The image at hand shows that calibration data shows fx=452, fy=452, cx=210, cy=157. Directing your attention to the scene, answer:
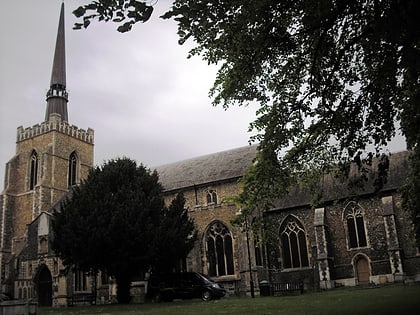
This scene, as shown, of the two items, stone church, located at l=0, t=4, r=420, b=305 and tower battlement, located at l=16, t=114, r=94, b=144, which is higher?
tower battlement, located at l=16, t=114, r=94, b=144

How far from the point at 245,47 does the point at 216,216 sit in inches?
981

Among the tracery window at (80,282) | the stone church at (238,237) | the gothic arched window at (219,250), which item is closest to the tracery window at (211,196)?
the stone church at (238,237)

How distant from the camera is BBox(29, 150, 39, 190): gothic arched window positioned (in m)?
44.7

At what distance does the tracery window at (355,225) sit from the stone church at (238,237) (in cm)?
6

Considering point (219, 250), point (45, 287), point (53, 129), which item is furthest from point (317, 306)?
point (53, 129)

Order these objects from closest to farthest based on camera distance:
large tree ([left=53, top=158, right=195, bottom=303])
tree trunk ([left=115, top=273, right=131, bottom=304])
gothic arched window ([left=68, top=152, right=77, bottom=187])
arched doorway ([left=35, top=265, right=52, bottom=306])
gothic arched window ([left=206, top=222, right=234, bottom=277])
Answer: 1. large tree ([left=53, top=158, right=195, bottom=303])
2. tree trunk ([left=115, top=273, right=131, bottom=304])
3. gothic arched window ([left=206, top=222, right=234, bottom=277])
4. arched doorway ([left=35, top=265, right=52, bottom=306])
5. gothic arched window ([left=68, top=152, right=77, bottom=187])

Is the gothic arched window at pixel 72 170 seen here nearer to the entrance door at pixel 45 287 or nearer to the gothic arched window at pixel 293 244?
the entrance door at pixel 45 287

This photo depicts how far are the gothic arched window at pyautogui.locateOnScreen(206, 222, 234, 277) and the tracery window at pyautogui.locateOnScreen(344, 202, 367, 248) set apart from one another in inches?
328

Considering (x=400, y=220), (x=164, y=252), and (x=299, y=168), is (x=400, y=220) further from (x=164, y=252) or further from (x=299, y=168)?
(x=299, y=168)

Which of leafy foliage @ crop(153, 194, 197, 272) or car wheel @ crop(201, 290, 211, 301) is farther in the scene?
leafy foliage @ crop(153, 194, 197, 272)

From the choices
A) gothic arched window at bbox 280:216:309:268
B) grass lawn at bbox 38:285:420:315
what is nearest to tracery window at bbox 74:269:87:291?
gothic arched window at bbox 280:216:309:268

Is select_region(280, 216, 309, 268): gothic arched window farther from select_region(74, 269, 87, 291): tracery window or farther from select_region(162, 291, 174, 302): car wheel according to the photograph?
select_region(74, 269, 87, 291): tracery window

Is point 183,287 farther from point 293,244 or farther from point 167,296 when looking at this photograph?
point 293,244

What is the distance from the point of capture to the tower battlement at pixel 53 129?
4509cm
